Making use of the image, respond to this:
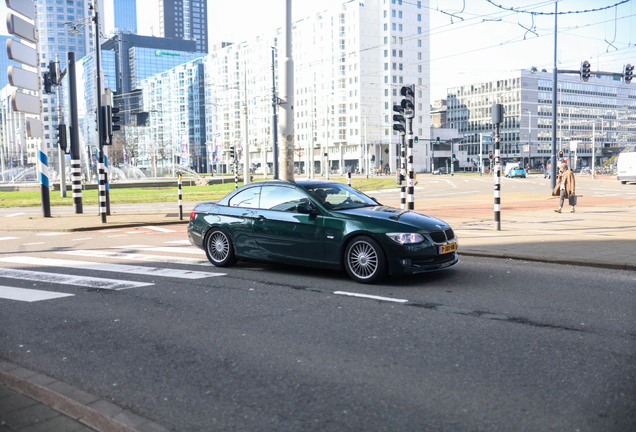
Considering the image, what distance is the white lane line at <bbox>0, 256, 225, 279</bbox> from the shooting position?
8874mm

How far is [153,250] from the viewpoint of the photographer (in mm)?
11844

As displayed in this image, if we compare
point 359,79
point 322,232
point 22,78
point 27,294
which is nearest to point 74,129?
point 22,78

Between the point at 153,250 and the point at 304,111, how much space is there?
11319 cm

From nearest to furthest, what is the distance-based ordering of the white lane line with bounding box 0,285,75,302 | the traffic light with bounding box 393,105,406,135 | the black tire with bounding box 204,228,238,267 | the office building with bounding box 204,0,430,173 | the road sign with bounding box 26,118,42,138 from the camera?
the white lane line with bounding box 0,285,75,302 → the black tire with bounding box 204,228,238,267 → the traffic light with bounding box 393,105,406,135 → the road sign with bounding box 26,118,42,138 → the office building with bounding box 204,0,430,173

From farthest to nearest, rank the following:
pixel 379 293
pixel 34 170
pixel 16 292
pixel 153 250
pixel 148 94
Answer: pixel 148 94, pixel 34 170, pixel 153 250, pixel 16 292, pixel 379 293

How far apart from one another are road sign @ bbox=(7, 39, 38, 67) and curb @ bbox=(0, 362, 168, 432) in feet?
55.6

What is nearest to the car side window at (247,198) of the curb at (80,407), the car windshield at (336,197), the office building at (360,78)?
the car windshield at (336,197)

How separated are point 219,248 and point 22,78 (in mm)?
13414

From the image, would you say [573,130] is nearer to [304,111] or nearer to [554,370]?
[304,111]

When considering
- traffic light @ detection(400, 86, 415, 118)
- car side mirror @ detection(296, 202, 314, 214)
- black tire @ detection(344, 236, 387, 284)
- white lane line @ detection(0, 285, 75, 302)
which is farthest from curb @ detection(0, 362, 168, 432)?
traffic light @ detection(400, 86, 415, 118)

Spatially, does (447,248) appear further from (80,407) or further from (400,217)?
(80,407)

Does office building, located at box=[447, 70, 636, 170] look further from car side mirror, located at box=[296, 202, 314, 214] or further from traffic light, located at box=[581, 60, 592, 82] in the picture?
car side mirror, located at box=[296, 202, 314, 214]

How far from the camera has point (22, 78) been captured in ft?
62.5

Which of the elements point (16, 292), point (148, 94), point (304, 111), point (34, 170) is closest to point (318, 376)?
point (16, 292)
